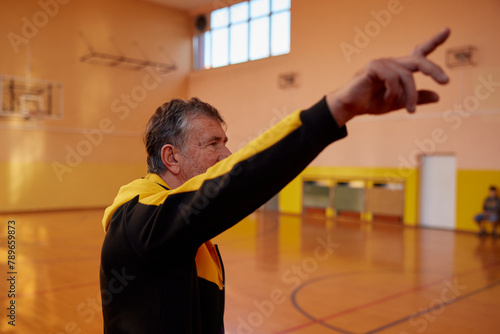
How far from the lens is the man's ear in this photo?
5.32 feet

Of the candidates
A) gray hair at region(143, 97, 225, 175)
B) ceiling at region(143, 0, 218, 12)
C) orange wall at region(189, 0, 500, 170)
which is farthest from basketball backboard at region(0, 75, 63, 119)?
gray hair at region(143, 97, 225, 175)

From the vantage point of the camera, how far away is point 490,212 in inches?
502

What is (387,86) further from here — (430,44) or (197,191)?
(197,191)

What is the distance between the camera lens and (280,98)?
18.2 m

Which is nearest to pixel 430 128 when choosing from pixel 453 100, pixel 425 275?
pixel 453 100

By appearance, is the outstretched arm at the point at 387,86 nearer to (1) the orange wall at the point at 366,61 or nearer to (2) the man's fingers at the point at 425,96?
(2) the man's fingers at the point at 425,96

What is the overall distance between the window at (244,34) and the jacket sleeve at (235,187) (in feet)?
58.3

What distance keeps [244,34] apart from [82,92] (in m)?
7.59

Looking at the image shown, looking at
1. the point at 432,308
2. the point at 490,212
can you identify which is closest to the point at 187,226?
the point at 432,308

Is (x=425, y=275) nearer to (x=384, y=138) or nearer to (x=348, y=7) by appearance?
(x=384, y=138)

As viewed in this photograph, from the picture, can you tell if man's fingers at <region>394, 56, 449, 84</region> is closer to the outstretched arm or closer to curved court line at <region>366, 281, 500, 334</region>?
the outstretched arm

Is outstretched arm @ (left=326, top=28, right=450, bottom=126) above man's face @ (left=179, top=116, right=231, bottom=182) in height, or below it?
above

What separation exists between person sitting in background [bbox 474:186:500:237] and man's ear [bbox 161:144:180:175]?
43.2 feet

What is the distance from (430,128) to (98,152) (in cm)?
1342
